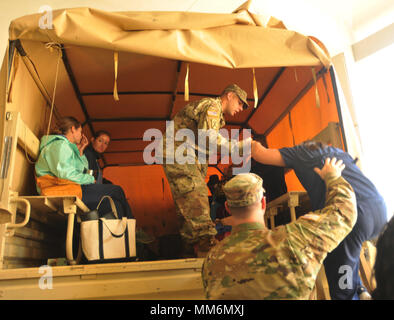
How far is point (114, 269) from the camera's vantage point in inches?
85.7

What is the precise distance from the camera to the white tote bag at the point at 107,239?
97.6 inches

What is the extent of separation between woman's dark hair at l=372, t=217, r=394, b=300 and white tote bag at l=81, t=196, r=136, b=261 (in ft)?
6.09

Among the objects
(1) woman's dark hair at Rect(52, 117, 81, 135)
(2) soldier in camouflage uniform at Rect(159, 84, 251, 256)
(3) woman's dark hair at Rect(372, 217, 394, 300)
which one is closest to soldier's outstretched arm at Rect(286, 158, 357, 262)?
(3) woman's dark hair at Rect(372, 217, 394, 300)

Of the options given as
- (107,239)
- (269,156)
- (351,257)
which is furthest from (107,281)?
(351,257)

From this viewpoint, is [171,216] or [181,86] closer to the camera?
[181,86]

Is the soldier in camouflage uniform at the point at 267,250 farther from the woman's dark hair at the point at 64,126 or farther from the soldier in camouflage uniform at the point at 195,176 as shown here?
the woman's dark hair at the point at 64,126

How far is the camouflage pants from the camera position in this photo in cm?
281

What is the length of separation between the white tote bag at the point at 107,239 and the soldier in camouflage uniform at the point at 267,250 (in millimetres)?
1134

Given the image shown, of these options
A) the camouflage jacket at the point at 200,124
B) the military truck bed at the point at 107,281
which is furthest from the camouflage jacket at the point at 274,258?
the camouflage jacket at the point at 200,124

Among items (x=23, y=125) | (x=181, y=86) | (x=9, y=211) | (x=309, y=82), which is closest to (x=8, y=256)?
(x=9, y=211)

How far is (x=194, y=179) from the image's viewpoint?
9.75ft

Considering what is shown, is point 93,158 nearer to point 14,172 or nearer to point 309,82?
point 14,172
